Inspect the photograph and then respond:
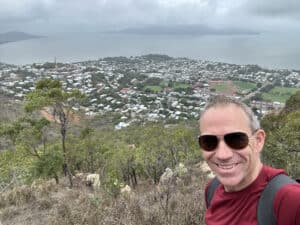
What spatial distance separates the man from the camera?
4.43ft

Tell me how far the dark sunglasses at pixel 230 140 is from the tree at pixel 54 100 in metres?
9.24

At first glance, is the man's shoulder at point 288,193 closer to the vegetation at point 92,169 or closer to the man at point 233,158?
the man at point 233,158

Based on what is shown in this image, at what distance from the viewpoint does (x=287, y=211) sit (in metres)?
1.16

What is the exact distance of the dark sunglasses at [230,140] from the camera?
142 cm

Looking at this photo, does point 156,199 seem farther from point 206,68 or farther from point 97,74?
point 206,68

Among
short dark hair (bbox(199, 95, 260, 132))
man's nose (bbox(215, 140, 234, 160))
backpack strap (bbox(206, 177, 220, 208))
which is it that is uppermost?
short dark hair (bbox(199, 95, 260, 132))

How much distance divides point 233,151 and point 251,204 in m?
0.20

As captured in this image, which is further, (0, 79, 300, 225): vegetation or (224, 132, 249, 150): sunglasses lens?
(0, 79, 300, 225): vegetation

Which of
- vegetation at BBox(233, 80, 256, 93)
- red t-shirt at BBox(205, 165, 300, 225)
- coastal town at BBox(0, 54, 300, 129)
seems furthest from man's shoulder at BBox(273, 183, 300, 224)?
vegetation at BBox(233, 80, 256, 93)

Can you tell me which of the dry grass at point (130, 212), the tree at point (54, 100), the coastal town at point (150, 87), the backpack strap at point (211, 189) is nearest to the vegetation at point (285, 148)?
the dry grass at point (130, 212)

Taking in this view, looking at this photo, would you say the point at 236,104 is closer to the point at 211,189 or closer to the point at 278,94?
the point at 211,189

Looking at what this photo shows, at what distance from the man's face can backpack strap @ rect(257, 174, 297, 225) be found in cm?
12

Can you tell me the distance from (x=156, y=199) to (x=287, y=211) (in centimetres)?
350

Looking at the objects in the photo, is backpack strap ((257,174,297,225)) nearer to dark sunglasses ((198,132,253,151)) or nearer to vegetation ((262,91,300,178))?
dark sunglasses ((198,132,253,151))
